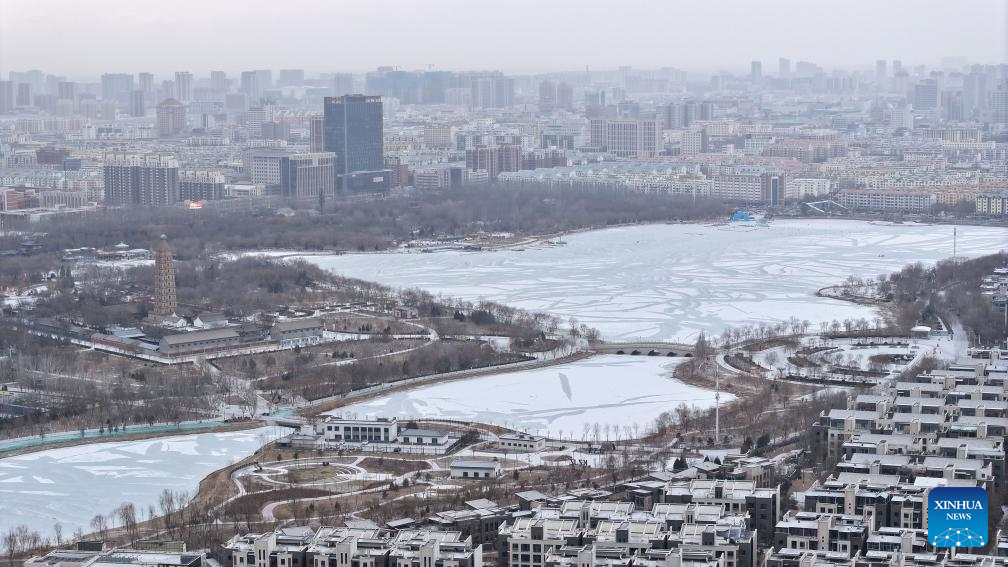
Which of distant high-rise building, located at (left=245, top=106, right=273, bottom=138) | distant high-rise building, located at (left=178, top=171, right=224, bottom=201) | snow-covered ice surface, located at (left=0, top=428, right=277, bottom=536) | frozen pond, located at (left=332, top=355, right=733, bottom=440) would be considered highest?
distant high-rise building, located at (left=245, top=106, right=273, bottom=138)

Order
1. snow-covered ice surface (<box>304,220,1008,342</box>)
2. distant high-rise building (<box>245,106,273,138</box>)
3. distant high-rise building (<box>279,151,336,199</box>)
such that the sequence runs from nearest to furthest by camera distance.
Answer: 1. snow-covered ice surface (<box>304,220,1008,342</box>)
2. distant high-rise building (<box>279,151,336,199</box>)
3. distant high-rise building (<box>245,106,273,138</box>)

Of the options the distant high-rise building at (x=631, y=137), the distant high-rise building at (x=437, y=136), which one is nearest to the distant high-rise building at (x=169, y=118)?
the distant high-rise building at (x=437, y=136)

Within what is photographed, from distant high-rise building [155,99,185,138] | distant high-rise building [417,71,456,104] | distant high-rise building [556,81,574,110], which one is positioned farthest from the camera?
distant high-rise building [417,71,456,104]

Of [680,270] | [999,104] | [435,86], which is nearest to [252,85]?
[435,86]

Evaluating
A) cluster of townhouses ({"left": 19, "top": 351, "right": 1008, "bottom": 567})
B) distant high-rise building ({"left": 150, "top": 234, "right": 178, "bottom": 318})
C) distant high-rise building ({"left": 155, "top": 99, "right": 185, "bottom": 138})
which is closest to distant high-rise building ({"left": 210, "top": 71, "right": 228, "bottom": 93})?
distant high-rise building ({"left": 155, "top": 99, "right": 185, "bottom": 138})

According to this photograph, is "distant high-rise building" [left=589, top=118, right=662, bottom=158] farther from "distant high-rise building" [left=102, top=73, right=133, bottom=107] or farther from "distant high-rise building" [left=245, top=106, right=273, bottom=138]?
"distant high-rise building" [left=102, top=73, right=133, bottom=107]

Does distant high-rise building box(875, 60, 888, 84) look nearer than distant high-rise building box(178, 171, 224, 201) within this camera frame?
No
